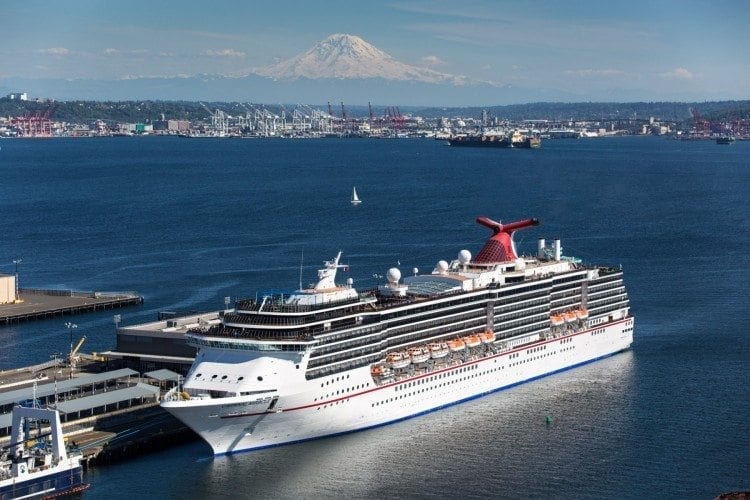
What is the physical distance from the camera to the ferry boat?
90.6 feet

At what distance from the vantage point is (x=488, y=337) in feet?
128

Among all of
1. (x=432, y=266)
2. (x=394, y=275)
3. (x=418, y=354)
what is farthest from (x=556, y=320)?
(x=432, y=266)

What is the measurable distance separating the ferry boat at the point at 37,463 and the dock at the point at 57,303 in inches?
791

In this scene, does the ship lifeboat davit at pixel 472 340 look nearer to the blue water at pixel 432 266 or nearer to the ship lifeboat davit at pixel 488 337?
the ship lifeboat davit at pixel 488 337

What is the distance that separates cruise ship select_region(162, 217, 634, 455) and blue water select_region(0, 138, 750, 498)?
686 mm

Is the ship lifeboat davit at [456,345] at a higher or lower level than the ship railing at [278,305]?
lower

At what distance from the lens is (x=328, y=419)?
108 feet

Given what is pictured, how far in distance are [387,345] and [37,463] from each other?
10755mm

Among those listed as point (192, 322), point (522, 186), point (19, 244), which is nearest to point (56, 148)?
point (522, 186)

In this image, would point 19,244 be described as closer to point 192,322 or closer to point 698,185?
point 192,322

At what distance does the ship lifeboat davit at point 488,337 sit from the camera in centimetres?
3872

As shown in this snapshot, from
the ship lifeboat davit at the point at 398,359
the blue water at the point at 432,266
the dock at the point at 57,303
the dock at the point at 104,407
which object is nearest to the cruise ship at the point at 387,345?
the ship lifeboat davit at the point at 398,359

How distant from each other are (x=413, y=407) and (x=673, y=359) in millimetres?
11394

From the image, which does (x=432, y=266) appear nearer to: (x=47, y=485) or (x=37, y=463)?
(x=37, y=463)
